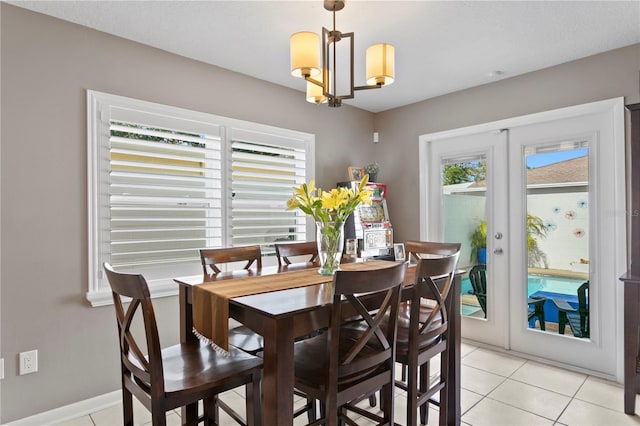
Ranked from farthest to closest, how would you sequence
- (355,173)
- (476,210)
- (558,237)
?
(355,173)
(476,210)
(558,237)

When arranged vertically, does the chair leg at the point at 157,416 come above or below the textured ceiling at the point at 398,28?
below

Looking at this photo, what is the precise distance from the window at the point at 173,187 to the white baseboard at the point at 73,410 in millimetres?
676

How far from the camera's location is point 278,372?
1461mm

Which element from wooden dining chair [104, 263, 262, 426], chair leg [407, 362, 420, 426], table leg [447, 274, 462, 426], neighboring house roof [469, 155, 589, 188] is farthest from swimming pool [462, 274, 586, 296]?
wooden dining chair [104, 263, 262, 426]

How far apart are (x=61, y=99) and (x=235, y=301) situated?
76.0 inches

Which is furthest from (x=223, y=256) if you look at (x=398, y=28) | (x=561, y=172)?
(x=561, y=172)

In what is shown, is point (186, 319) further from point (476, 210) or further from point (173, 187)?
point (476, 210)

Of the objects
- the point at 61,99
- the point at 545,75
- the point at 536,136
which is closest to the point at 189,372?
the point at 61,99

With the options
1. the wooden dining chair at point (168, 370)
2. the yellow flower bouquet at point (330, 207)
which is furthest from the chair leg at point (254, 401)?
the yellow flower bouquet at point (330, 207)

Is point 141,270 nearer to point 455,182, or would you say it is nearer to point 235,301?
point 235,301

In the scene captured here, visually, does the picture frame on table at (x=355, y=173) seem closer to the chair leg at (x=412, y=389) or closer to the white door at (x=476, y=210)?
the white door at (x=476, y=210)

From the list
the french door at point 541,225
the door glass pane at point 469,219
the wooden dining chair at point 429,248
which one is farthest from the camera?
the door glass pane at point 469,219

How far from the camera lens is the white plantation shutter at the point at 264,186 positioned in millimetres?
3346

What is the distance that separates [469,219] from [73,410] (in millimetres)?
3714
